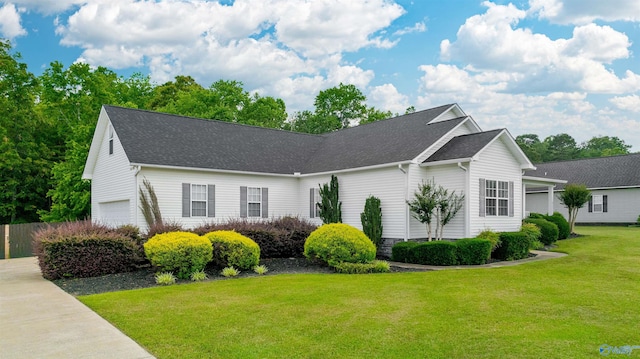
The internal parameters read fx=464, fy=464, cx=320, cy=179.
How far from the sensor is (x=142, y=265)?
1389 centimetres

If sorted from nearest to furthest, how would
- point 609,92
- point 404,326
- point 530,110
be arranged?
point 404,326
point 530,110
point 609,92

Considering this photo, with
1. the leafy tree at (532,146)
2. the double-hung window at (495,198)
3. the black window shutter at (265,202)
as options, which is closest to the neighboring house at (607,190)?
the double-hung window at (495,198)

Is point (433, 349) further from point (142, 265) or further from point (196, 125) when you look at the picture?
point (196, 125)

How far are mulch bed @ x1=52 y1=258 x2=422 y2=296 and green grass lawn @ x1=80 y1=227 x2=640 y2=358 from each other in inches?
40.3

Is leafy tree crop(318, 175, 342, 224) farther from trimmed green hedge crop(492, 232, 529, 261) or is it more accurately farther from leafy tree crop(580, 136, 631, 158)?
leafy tree crop(580, 136, 631, 158)

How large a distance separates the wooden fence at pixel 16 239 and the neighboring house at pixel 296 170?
139 inches

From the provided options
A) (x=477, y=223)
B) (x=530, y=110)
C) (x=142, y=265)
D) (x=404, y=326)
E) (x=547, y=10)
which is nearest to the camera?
(x=404, y=326)

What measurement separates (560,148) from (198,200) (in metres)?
75.7

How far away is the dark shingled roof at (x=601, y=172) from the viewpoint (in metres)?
32.2

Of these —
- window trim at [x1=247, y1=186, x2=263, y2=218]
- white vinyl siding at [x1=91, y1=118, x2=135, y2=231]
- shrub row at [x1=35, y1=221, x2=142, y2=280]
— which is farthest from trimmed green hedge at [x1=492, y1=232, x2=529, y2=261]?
white vinyl siding at [x1=91, y1=118, x2=135, y2=231]

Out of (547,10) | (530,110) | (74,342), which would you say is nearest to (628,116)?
(530,110)

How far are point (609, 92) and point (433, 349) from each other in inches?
1060

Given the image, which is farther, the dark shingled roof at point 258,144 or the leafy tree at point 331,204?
the leafy tree at point 331,204

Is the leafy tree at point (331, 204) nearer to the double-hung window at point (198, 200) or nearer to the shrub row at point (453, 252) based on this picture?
the shrub row at point (453, 252)
